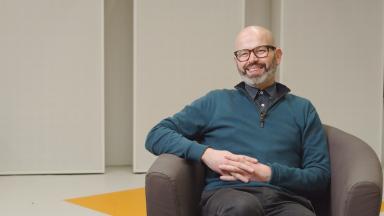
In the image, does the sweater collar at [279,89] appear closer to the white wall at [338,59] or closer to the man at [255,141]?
the man at [255,141]

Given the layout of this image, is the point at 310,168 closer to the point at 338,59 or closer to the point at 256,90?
the point at 256,90

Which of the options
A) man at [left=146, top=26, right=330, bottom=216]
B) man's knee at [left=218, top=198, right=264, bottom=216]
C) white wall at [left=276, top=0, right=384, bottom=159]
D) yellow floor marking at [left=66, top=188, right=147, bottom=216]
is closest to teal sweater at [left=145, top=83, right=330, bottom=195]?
man at [left=146, top=26, right=330, bottom=216]

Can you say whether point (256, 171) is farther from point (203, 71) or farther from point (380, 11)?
point (380, 11)

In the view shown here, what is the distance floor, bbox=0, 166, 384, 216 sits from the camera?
3.37 metres

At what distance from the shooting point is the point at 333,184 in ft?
6.95

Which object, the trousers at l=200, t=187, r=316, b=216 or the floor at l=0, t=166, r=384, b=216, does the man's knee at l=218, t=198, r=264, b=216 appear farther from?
the floor at l=0, t=166, r=384, b=216

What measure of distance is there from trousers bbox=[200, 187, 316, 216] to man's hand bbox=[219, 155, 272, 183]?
52 millimetres

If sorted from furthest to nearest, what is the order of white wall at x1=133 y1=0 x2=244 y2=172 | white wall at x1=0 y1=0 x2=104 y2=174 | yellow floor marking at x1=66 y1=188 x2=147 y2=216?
white wall at x1=133 y1=0 x2=244 y2=172 < white wall at x1=0 y1=0 x2=104 y2=174 < yellow floor marking at x1=66 y1=188 x2=147 y2=216

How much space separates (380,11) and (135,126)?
262 centimetres

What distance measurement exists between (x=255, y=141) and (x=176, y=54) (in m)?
2.59

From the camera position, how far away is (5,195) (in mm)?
3803

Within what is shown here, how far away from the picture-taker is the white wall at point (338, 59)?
487 centimetres

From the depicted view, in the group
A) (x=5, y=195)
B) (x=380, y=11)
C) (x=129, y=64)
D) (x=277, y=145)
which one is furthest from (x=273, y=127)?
(x=380, y=11)

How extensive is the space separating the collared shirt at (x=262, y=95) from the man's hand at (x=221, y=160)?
33cm
